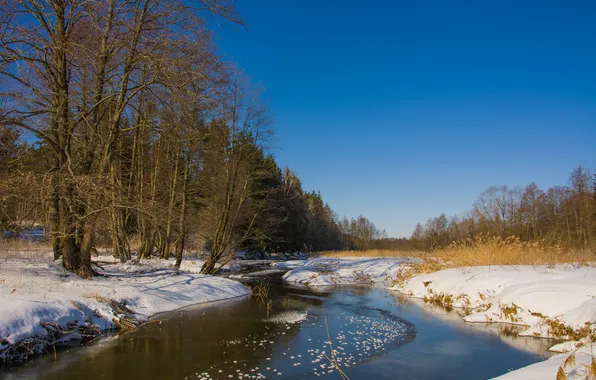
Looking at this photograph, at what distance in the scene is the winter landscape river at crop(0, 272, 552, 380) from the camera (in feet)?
17.8

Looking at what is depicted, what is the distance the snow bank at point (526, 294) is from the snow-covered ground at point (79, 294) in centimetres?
750

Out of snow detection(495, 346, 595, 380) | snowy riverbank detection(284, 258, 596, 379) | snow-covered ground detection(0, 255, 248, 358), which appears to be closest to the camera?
snow detection(495, 346, 595, 380)

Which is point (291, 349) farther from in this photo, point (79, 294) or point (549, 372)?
point (79, 294)

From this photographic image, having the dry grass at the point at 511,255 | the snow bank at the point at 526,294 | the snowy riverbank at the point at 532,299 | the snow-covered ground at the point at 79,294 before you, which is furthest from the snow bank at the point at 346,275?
the snow-covered ground at the point at 79,294

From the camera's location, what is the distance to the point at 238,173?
1722 centimetres

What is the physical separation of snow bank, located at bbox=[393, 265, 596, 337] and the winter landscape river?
526mm

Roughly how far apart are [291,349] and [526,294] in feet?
20.3

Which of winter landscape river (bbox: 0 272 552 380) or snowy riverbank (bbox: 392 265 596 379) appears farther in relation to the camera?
snowy riverbank (bbox: 392 265 596 379)

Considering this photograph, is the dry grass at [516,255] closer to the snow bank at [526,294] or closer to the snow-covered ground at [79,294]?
the snow bank at [526,294]

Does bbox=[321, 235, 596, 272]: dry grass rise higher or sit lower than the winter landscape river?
higher

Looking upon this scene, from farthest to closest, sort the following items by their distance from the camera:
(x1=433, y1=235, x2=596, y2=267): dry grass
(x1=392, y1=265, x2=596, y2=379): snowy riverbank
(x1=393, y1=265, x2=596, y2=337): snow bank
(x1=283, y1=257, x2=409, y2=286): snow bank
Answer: (x1=283, y1=257, x2=409, y2=286): snow bank < (x1=433, y1=235, x2=596, y2=267): dry grass < (x1=393, y1=265, x2=596, y2=337): snow bank < (x1=392, y1=265, x2=596, y2=379): snowy riverbank

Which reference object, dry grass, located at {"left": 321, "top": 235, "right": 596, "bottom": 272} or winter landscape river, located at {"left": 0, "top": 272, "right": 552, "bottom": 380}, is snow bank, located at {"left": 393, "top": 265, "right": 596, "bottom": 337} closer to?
winter landscape river, located at {"left": 0, "top": 272, "right": 552, "bottom": 380}

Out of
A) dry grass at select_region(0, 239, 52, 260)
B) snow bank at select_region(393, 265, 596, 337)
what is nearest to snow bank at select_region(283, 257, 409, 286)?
snow bank at select_region(393, 265, 596, 337)

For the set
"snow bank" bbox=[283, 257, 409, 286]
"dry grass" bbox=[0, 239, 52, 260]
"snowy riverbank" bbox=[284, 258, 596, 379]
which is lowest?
"snow bank" bbox=[283, 257, 409, 286]
